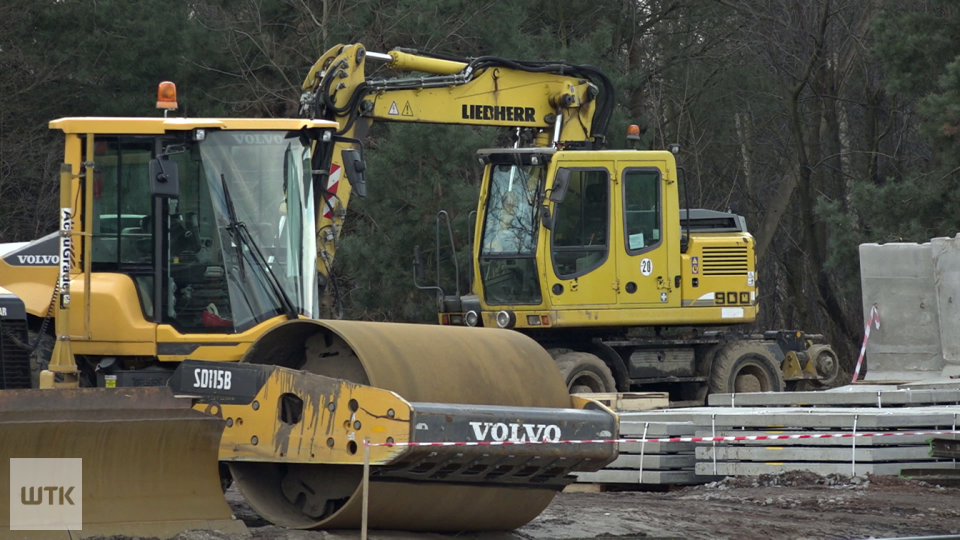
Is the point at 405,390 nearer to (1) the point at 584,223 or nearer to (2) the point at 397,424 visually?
(2) the point at 397,424

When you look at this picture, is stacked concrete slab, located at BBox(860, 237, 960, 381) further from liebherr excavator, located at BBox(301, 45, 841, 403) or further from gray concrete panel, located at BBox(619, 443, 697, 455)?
gray concrete panel, located at BBox(619, 443, 697, 455)

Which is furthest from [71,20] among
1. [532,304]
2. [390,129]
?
[532,304]

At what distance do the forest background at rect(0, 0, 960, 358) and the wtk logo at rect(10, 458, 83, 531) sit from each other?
1220 centimetres

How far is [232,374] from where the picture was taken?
739cm

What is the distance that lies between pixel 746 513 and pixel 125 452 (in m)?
4.82

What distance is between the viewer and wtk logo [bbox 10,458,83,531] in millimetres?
6719

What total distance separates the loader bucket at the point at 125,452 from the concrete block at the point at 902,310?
442 inches

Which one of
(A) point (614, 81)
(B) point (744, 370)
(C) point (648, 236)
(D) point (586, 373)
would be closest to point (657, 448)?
(D) point (586, 373)

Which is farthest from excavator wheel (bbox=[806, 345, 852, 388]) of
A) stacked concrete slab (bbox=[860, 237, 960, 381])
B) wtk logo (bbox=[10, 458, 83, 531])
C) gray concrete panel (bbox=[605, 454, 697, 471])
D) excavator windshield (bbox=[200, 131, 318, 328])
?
wtk logo (bbox=[10, 458, 83, 531])

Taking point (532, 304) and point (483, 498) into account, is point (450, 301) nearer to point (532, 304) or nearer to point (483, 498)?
point (532, 304)

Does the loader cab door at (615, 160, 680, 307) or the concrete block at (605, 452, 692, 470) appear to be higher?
the loader cab door at (615, 160, 680, 307)

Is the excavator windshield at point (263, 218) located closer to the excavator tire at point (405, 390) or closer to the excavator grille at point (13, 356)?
the excavator tire at point (405, 390)

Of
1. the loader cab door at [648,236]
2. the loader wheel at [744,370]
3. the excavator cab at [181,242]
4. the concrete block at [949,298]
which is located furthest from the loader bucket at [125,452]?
the concrete block at [949,298]

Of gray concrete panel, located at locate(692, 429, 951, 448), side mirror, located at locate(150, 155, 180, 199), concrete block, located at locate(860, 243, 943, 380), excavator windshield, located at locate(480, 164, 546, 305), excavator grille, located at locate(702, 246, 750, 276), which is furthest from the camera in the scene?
concrete block, located at locate(860, 243, 943, 380)
